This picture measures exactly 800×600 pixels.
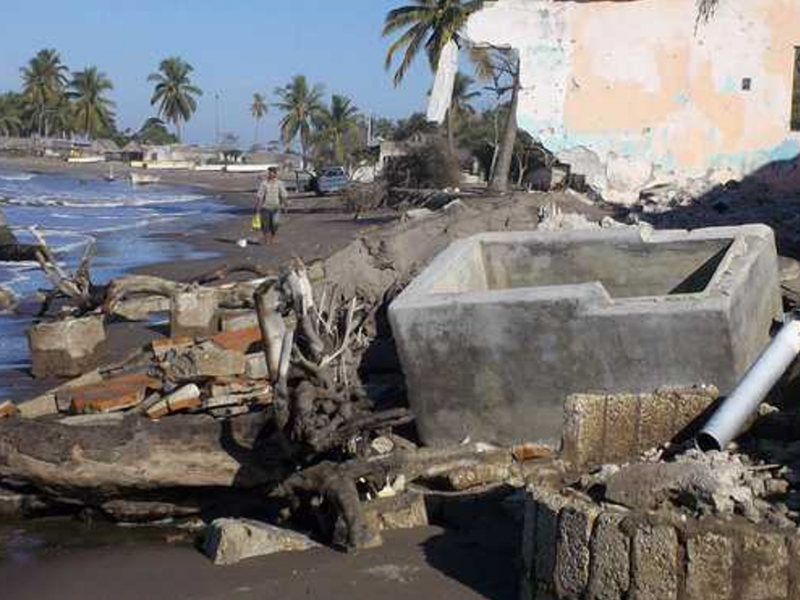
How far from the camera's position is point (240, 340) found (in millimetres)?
9930

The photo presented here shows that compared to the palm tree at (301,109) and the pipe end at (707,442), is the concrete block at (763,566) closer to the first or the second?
the pipe end at (707,442)

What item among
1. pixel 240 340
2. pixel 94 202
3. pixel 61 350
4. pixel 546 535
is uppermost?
pixel 546 535

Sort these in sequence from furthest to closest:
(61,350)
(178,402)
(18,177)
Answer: (18,177), (61,350), (178,402)

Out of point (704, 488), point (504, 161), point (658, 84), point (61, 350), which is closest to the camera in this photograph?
point (704, 488)

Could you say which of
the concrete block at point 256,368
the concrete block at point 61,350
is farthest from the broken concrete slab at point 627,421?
the concrete block at point 61,350

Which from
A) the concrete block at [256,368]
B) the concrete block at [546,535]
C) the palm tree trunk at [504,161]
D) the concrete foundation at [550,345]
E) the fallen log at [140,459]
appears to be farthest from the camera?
the palm tree trunk at [504,161]

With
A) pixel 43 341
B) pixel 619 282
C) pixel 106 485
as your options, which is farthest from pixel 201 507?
pixel 43 341

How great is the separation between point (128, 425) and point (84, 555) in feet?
2.68

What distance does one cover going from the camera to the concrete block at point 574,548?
4.62m

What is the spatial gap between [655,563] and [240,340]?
592 centimetres

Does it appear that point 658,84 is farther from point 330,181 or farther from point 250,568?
point 330,181

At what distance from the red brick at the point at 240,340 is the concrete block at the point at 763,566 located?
19.0 feet

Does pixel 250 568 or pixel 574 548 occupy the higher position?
pixel 574 548


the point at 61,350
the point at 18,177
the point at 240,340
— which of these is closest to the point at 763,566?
the point at 240,340
